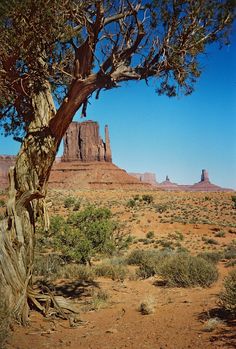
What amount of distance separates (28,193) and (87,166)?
325ft

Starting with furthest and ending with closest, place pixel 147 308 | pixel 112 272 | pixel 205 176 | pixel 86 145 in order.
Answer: pixel 205 176
pixel 86 145
pixel 112 272
pixel 147 308

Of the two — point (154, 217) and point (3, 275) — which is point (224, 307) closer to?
point (3, 275)

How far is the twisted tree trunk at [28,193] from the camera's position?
5.80 meters

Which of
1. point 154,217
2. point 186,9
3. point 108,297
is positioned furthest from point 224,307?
point 154,217

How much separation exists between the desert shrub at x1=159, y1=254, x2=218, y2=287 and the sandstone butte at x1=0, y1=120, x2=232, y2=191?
254ft

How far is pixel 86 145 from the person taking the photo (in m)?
118

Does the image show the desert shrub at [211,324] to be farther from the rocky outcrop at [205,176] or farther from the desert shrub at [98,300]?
the rocky outcrop at [205,176]

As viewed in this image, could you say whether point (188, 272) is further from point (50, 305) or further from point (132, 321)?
point (50, 305)

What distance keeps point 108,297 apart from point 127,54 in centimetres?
548

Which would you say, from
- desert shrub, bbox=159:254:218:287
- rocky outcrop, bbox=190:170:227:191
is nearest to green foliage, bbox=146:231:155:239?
desert shrub, bbox=159:254:218:287

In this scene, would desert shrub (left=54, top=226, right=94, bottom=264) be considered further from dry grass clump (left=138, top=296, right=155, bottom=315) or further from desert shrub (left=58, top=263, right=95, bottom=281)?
dry grass clump (left=138, top=296, right=155, bottom=315)

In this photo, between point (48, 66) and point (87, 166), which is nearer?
point (48, 66)

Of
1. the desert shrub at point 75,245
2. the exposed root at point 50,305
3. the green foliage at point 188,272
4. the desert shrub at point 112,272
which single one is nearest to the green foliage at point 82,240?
the desert shrub at point 75,245

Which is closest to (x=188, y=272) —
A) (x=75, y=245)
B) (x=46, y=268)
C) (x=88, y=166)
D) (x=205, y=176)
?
(x=46, y=268)
